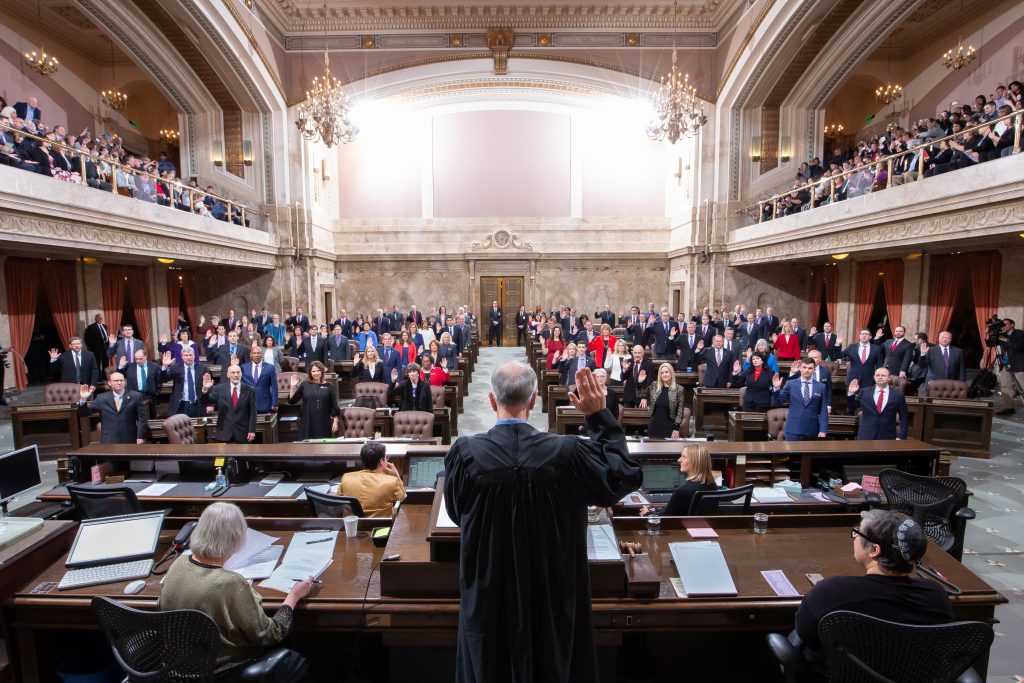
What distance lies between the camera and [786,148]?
1697cm

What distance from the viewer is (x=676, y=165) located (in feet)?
63.6

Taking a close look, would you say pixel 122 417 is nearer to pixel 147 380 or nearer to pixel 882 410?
pixel 147 380

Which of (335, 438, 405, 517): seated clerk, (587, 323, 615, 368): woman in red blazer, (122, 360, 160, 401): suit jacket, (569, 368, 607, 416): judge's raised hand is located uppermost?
(569, 368, 607, 416): judge's raised hand

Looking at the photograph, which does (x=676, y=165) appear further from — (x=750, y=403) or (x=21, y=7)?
(x=21, y=7)

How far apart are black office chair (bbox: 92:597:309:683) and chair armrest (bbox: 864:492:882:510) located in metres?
4.03

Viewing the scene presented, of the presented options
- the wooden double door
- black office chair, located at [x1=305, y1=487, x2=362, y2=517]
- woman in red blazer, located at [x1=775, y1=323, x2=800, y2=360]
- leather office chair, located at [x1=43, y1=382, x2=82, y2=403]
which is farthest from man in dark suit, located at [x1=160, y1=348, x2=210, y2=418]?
the wooden double door

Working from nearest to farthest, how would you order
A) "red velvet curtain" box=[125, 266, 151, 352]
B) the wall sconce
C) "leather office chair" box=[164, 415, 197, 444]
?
"leather office chair" box=[164, 415, 197, 444], "red velvet curtain" box=[125, 266, 151, 352], the wall sconce

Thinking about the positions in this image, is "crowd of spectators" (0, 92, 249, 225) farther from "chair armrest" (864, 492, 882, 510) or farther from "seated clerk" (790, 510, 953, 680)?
"chair armrest" (864, 492, 882, 510)

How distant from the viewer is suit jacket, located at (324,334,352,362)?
39.2ft

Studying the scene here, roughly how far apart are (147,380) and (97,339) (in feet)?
19.6

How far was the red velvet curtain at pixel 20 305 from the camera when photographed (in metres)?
11.2

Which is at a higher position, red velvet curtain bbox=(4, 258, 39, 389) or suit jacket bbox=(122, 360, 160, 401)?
red velvet curtain bbox=(4, 258, 39, 389)

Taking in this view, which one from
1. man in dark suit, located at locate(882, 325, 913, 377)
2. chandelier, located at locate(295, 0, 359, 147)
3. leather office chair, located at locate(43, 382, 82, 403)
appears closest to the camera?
leather office chair, located at locate(43, 382, 82, 403)

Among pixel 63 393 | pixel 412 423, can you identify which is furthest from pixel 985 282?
pixel 63 393
